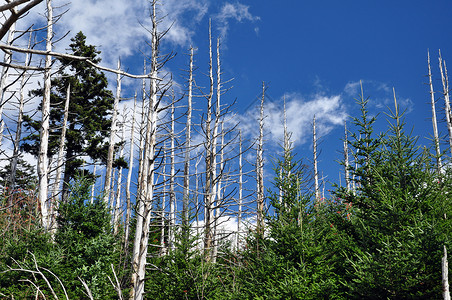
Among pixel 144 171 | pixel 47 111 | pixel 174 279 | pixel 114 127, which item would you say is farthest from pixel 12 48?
pixel 114 127

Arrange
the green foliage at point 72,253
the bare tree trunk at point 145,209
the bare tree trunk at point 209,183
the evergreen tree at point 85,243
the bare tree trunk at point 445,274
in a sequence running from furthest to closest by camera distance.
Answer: the bare tree trunk at point 209,183, the evergreen tree at point 85,243, the green foliage at point 72,253, the bare tree trunk at point 145,209, the bare tree trunk at point 445,274

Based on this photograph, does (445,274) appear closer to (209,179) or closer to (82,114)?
(209,179)

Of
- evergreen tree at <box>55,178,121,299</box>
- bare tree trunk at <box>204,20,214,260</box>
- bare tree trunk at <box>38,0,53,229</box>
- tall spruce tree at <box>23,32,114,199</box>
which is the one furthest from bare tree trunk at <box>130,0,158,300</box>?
tall spruce tree at <box>23,32,114,199</box>

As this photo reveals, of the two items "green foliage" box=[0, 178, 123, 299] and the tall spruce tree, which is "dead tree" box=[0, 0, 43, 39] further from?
the tall spruce tree

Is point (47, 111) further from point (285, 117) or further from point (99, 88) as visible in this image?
point (285, 117)

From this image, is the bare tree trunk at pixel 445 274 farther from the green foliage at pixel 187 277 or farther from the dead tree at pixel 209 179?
the dead tree at pixel 209 179

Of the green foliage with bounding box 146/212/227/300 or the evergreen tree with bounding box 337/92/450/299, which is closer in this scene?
the evergreen tree with bounding box 337/92/450/299

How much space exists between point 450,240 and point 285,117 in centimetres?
1582

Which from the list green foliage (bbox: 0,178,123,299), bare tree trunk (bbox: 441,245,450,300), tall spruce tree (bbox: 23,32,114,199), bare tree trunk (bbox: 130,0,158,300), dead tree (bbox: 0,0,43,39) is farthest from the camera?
tall spruce tree (bbox: 23,32,114,199)

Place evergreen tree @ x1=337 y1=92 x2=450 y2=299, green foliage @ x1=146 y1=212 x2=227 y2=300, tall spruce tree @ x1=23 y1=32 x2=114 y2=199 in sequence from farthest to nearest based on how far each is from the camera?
1. tall spruce tree @ x1=23 y1=32 x2=114 y2=199
2. green foliage @ x1=146 y1=212 x2=227 y2=300
3. evergreen tree @ x1=337 y1=92 x2=450 y2=299

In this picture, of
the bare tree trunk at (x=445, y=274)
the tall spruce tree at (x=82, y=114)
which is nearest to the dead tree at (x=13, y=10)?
the bare tree trunk at (x=445, y=274)

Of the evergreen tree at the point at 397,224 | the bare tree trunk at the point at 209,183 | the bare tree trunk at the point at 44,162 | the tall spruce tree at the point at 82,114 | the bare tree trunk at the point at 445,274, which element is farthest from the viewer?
the tall spruce tree at the point at 82,114

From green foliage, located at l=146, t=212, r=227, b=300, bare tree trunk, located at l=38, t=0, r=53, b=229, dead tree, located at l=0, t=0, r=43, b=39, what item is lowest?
green foliage, located at l=146, t=212, r=227, b=300

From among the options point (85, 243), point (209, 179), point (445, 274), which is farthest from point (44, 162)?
point (445, 274)
